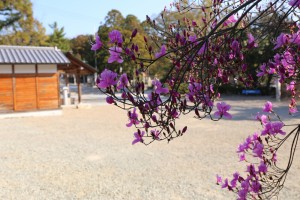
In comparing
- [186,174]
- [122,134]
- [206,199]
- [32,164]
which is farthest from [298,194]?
[122,134]

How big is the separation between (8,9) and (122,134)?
19.8 meters

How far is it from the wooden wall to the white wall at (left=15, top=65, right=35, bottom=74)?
0.08m

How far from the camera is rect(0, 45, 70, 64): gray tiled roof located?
1355 cm

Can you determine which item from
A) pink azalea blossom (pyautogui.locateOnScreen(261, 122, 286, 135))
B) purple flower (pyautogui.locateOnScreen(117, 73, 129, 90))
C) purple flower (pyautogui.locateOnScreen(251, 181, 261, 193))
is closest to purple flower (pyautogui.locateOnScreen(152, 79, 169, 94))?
purple flower (pyautogui.locateOnScreen(117, 73, 129, 90))

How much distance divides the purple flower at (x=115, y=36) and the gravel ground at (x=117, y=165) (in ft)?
10.2

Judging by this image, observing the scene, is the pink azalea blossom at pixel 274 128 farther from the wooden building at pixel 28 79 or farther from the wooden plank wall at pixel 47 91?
the wooden plank wall at pixel 47 91

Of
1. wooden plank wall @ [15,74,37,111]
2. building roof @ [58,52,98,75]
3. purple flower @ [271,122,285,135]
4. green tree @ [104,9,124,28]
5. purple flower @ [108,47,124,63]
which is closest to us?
purple flower @ [108,47,124,63]

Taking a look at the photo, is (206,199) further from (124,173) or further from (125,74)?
(125,74)

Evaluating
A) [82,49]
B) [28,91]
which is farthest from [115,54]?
[82,49]

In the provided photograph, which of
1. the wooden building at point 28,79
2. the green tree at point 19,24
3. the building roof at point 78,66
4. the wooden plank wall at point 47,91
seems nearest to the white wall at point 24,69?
the wooden building at point 28,79

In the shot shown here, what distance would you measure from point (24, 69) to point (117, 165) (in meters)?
9.70

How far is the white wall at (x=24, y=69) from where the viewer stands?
13.9 meters

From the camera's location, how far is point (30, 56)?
14164mm

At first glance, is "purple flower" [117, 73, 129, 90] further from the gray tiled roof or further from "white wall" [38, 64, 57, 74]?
"white wall" [38, 64, 57, 74]
